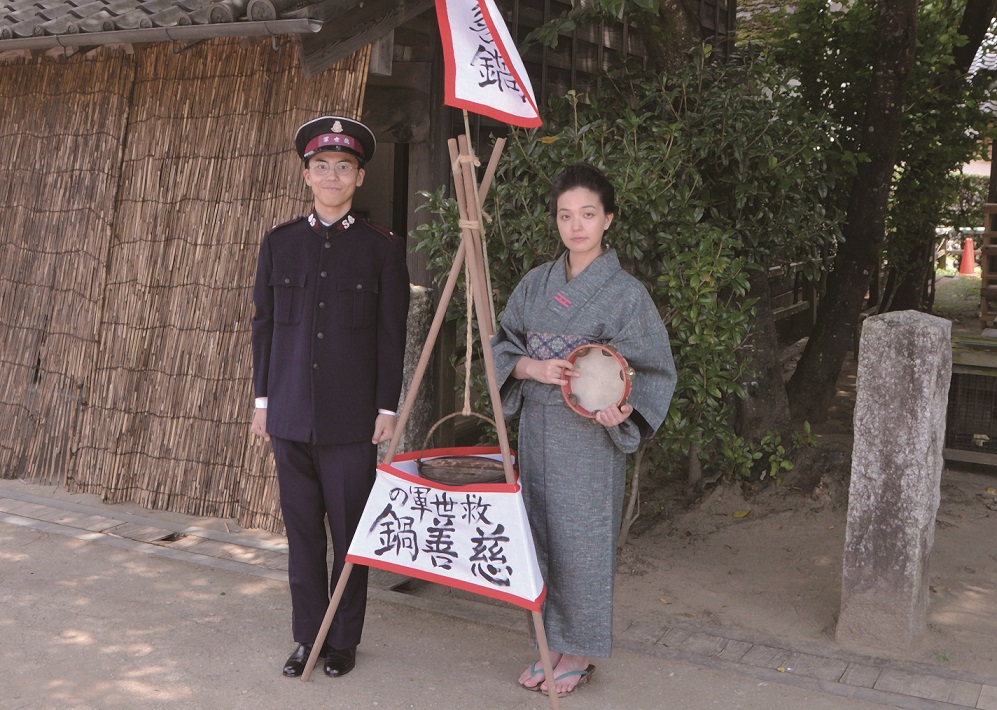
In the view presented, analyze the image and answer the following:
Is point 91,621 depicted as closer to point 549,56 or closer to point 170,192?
point 170,192

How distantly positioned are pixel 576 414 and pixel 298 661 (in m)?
1.51

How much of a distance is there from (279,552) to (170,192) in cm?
222

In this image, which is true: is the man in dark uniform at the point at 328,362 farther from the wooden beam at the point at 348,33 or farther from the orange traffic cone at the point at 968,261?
the orange traffic cone at the point at 968,261

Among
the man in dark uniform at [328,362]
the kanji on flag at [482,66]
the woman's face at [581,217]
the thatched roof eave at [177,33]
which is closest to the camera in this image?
the kanji on flag at [482,66]

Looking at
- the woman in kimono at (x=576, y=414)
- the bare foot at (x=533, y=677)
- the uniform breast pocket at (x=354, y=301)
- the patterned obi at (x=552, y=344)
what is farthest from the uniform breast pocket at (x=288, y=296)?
the bare foot at (x=533, y=677)

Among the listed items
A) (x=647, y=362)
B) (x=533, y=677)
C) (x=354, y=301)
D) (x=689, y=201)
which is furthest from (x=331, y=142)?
(x=533, y=677)

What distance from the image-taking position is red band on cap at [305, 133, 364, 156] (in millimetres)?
3964

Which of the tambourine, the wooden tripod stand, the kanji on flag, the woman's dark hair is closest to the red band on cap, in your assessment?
the wooden tripod stand

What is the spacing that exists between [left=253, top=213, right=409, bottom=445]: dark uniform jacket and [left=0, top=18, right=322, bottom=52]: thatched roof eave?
110 cm

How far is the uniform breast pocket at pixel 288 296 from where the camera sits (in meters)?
4.10

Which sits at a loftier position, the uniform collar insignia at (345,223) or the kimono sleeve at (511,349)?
the uniform collar insignia at (345,223)

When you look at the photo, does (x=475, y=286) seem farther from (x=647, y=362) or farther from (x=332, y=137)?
(x=332, y=137)

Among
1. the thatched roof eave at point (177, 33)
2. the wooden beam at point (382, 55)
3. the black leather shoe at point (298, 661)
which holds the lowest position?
the black leather shoe at point (298, 661)

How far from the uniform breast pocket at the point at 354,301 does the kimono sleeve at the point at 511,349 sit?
0.52 meters
